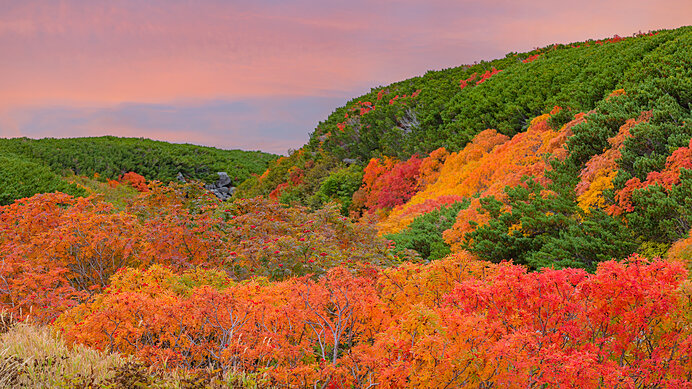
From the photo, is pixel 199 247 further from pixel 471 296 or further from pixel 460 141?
pixel 460 141

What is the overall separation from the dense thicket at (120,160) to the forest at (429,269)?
20934 millimetres

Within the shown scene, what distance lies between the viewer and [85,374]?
550cm

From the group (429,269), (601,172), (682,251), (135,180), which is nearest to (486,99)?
(601,172)

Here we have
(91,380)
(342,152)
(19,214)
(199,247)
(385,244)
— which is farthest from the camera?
(342,152)

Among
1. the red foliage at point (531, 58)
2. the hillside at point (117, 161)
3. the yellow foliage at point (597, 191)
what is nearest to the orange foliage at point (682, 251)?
the yellow foliage at point (597, 191)

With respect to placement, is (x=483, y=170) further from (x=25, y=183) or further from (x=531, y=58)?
(x=25, y=183)

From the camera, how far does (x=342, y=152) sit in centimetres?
3669

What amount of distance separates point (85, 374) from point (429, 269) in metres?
4.69

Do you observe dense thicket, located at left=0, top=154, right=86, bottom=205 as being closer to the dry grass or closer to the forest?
the forest

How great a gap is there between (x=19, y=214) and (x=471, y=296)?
41.8 ft

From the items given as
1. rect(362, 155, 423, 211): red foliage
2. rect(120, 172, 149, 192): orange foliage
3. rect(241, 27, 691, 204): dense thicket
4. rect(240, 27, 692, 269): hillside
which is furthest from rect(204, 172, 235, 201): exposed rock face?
rect(362, 155, 423, 211): red foliage

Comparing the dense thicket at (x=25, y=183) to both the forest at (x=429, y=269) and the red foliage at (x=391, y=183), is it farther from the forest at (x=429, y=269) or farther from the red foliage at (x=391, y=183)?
the red foliage at (x=391, y=183)

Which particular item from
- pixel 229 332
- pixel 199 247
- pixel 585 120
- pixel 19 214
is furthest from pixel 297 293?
pixel 585 120

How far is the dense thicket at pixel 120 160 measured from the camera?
4612 cm
